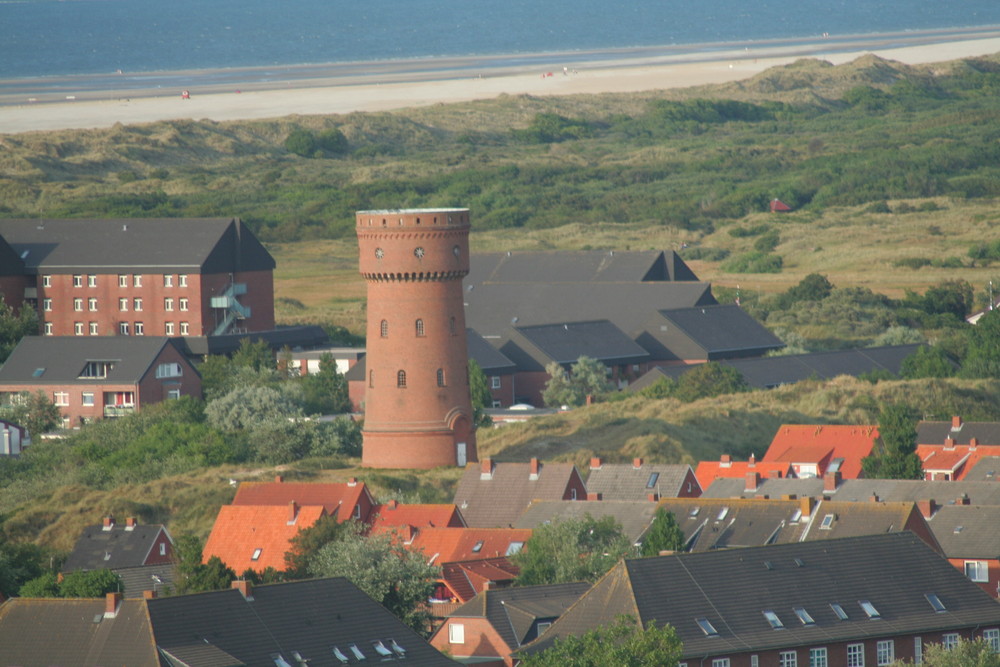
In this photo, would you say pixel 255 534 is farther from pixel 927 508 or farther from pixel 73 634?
pixel 927 508

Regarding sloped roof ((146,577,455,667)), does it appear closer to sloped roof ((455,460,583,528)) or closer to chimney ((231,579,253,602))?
chimney ((231,579,253,602))

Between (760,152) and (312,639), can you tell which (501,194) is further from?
(312,639)

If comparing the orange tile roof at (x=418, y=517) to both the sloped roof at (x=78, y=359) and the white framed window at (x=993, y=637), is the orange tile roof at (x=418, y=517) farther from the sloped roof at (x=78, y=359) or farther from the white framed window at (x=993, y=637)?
the sloped roof at (x=78, y=359)

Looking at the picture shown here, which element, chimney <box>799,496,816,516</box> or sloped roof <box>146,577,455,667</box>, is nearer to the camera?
sloped roof <box>146,577,455,667</box>

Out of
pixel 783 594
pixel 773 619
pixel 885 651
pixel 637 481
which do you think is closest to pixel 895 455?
pixel 637 481

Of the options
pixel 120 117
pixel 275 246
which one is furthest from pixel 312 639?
pixel 120 117

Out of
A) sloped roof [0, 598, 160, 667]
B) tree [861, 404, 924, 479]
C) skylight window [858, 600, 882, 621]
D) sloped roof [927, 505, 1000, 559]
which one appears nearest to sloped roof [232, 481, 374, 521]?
sloped roof [927, 505, 1000, 559]

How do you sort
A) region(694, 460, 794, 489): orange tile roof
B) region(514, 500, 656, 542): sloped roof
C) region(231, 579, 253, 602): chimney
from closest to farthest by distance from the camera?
region(231, 579, 253, 602): chimney → region(514, 500, 656, 542): sloped roof → region(694, 460, 794, 489): orange tile roof
